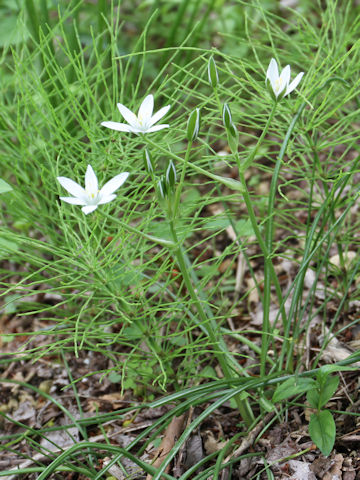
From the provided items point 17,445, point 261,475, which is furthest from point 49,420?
point 261,475

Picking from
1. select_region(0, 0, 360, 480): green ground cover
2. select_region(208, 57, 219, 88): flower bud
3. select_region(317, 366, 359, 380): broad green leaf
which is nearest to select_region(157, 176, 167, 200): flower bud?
select_region(0, 0, 360, 480): green ground cover

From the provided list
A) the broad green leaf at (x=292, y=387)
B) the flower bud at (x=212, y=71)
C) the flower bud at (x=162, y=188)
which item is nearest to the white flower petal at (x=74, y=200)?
the flower bud at (x=162, y=188)

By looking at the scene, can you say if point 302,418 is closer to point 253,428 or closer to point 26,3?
point 253,428

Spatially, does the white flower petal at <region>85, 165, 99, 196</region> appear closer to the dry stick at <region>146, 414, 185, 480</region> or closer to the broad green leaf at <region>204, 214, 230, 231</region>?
the broad green leaf at <region>204, 214, 230, 231</region>

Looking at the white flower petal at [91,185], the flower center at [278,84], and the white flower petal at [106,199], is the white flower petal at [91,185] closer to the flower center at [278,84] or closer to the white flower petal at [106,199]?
the white flower petal at [106,199]

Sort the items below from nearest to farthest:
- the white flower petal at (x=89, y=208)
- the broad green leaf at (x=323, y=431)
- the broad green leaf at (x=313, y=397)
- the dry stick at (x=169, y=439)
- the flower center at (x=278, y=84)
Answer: the white flower petal at (x=89, y=208)
the flower center at (x=278, y=84)
the broad green leaf at (x=323, y=431)
the broad green leaf at (x=313, y=397)
the dry stick at (x=169, y=439)

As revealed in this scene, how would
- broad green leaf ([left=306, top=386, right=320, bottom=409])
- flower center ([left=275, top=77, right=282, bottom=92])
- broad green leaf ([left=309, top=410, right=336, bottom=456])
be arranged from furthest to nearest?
1. broad green leaf ([left=306, top=386, right=320, bottom=409])
2. broad green leaf ([left=309, top=410, right=336, bottom=456])
3. flower center ([left=275, top=77, right=282, bottom=92])

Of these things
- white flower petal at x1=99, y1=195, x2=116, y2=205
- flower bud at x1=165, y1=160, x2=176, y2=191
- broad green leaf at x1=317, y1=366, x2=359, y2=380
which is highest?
flower bud at x1=165, y1=160, x2=176, y2=191
